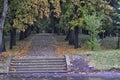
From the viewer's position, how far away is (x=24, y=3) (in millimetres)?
26875

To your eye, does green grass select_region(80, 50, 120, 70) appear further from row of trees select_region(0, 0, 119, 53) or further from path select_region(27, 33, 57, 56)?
path select_region(27, 33, 57, 56)

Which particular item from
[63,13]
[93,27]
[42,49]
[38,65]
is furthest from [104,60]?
[63,13]

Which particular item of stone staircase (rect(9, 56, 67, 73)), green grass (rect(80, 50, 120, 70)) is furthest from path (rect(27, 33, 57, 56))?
green grass (rect(80, 50, 120, 70))

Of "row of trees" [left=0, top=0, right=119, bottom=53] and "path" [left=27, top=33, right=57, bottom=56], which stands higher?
"row of trees" [left=0, top=0, right=119, bottom=53]

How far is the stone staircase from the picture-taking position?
21.8 m

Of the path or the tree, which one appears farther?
the tree

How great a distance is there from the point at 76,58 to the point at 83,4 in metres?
8.05

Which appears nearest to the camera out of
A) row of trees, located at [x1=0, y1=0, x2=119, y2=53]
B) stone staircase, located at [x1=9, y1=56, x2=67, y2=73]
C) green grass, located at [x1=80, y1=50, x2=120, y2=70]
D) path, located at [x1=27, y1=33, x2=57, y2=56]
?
stone staircase, located at [x1=9, y1=56, x2=67, y2=73]

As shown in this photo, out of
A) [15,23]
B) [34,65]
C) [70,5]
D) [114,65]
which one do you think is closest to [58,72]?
[34,65]

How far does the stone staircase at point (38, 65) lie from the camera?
21.8 m

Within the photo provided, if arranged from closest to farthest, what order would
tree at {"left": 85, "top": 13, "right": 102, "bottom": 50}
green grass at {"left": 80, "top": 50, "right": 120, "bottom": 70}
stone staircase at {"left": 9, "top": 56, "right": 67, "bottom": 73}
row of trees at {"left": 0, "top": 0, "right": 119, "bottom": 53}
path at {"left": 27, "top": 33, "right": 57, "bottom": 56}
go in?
stone staircase at {"left": 9, "top": 56, "right": 67, "bottom": 73}
green grass at {"left": 80, "top": 50, "right": 120, "bottom": 70}
row of trees at {"left": 0, "top": 0, "right": 119, "bottom": 53}
path at {"left": 27, "top": 33, "right": 57, "bottom": 56}
tree at {"left": 85, "top": 13, "right": 102, "bottom": 50}

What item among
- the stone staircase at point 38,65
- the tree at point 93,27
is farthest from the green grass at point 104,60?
the tree at point 93,27

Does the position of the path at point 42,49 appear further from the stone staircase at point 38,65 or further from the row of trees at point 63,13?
the stone staircase at point 38,65

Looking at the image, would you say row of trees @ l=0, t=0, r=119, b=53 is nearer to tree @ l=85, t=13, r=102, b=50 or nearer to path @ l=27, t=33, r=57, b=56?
tree @ l=85, t=13, r=102, b=50
